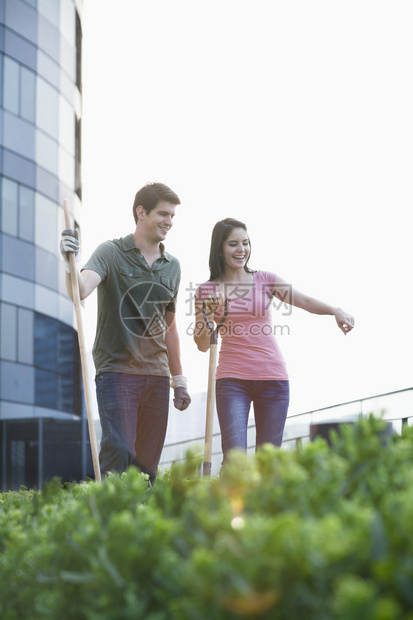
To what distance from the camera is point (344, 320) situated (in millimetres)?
5320

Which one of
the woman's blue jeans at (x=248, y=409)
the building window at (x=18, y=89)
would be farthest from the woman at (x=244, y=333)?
the building window at (x=18, y=89)

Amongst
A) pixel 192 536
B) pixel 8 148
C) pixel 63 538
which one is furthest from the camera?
pixel 8 148

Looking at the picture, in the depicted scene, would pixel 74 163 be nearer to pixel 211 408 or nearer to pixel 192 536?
pixel 211 408

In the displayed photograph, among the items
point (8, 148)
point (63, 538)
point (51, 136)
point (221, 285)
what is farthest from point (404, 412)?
point (51, 136)

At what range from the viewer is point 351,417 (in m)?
11.3

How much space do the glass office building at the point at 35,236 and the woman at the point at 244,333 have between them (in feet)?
58.9

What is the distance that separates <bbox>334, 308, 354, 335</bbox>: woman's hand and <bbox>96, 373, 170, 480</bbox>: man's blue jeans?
4.01ft

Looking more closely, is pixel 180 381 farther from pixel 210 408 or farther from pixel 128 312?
pixel 210 408

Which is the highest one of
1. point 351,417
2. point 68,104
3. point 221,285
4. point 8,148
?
point 68,104

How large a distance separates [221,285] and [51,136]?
2087cm

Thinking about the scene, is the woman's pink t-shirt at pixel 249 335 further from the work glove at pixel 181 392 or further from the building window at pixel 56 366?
the building window at pixel 56 366

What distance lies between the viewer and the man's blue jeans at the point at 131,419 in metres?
5.07

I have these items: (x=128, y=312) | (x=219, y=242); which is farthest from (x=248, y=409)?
(x=219, y=242)

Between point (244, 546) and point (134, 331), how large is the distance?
3.94 metres
